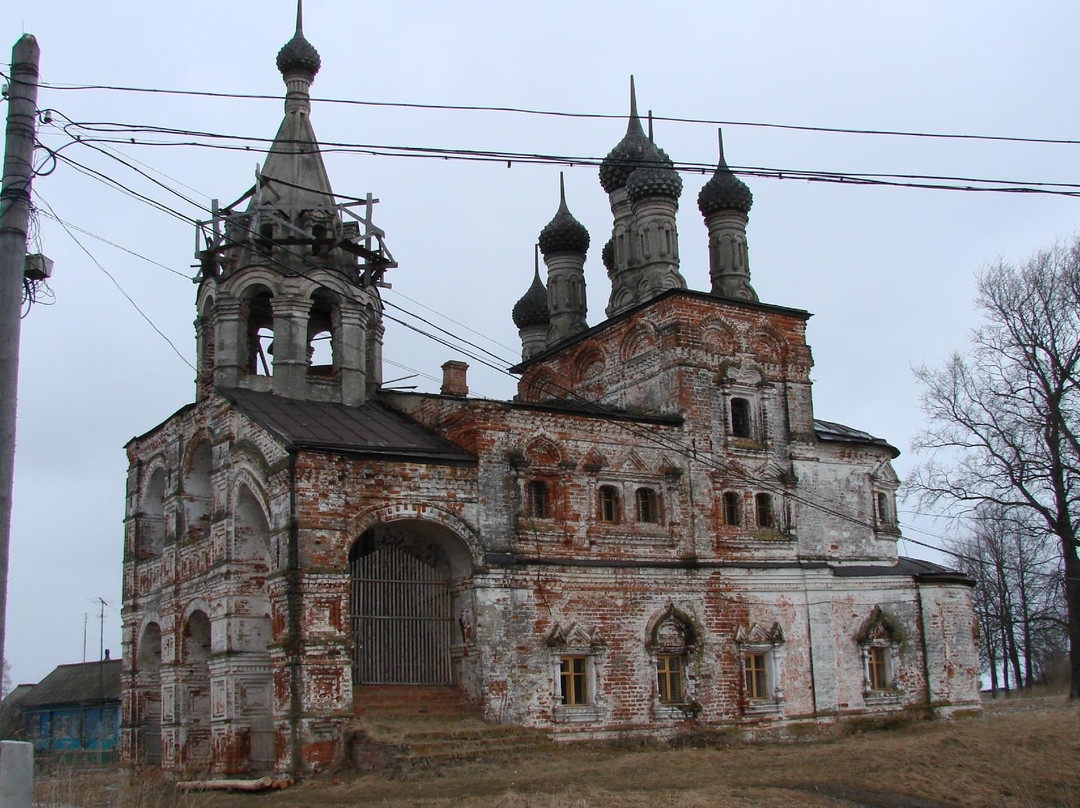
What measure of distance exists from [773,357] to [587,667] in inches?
300

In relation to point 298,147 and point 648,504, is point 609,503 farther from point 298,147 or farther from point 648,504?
point 298,147

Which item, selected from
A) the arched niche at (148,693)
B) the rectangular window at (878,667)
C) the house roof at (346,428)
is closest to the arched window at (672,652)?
the rectangular window at (878,667)

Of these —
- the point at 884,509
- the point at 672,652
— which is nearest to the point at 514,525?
the point at 672,652

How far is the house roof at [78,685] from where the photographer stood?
3409 cm

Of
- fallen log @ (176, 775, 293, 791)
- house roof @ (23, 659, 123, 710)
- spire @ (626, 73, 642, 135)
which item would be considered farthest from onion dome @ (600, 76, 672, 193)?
house roof @ (23, 659, 123, 710)

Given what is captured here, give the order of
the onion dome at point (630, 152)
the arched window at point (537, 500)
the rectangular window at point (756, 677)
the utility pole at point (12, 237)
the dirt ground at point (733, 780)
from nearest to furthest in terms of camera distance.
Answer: the utility pole at point (12, 237) → the dirt ground at point (733, 780) → the arched window at point (537, 500) → the rectangular window at point (756, 677) → the onion dome at point (630, 152)

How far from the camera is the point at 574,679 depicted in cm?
2008

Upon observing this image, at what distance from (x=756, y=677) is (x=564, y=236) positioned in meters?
11.3

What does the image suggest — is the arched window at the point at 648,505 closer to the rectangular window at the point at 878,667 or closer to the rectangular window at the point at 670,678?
the rectangular window at the point at 670,678

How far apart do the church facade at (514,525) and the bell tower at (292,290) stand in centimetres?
6

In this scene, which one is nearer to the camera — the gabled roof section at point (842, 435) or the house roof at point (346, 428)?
the house roof at point (346, 428)

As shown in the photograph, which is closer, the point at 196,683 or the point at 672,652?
the point at 196,683

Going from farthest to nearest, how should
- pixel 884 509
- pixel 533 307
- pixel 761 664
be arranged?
1. pixel 533 307
2. pixel 884 509
3. pixel 761 664

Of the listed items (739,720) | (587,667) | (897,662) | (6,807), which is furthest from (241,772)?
(897,662)
